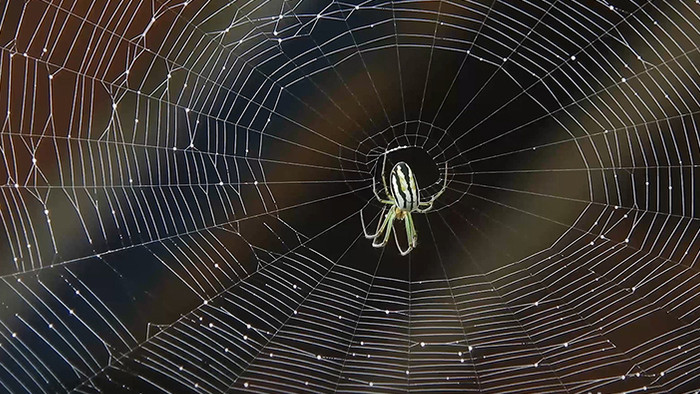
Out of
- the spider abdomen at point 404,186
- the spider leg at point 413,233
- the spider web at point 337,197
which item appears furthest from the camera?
the spider leg at point 413,233

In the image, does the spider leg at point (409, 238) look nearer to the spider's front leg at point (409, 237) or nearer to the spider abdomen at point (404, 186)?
the spider's front leg at point (409, 237)

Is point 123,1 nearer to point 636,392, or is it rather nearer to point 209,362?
point 209,362

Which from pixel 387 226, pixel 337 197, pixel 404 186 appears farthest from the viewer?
pixel 387 226

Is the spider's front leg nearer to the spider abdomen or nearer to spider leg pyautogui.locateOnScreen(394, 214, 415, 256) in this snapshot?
spider leg pyautogui.locateOnScreen(394, 214, 415, 256)

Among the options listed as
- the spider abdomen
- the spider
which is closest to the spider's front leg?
the spider

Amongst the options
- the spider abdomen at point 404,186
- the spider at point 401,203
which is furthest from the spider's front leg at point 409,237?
the spider abdomen at point 404,186

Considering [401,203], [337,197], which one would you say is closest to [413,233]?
[401,203]

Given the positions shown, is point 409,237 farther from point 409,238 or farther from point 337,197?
point 337,197
